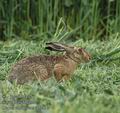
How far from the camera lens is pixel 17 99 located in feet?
16.9

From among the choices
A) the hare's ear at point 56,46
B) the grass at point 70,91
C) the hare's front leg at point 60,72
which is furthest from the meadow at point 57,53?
the hare's ear at point 56,46

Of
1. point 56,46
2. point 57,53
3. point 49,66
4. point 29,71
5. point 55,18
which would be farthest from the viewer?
point 55,18

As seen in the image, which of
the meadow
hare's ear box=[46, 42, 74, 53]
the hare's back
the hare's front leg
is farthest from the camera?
hare's ear box=[46, 42, 74, 53]

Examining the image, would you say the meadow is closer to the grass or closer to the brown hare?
the grass

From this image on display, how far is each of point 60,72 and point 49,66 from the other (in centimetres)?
14

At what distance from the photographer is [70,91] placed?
4820 mm

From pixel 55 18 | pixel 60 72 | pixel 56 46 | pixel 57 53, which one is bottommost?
pixel 55 18

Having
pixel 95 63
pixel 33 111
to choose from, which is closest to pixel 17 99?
pixel 33 111

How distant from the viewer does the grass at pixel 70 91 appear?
14.1 feet

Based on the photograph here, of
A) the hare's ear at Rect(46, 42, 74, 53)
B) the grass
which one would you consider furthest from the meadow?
the hare's ear at Rect(46, 42, 74, 53)

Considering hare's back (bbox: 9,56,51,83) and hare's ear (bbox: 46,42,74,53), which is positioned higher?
hare's ear (bbox: 46,42,74,53)

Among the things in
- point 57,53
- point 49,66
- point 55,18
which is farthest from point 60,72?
point 55,18

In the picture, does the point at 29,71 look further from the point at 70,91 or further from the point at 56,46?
the point at 70,91

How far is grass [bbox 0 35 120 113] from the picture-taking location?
429 cm
